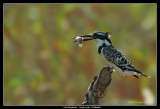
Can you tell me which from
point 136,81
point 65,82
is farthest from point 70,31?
point 136,81

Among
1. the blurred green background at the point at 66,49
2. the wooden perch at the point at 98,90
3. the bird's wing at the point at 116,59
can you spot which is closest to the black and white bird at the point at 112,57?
the bird's wing at the point at 116,59

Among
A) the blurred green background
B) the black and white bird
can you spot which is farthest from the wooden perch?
the blurred green background

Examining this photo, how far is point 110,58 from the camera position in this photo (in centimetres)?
652

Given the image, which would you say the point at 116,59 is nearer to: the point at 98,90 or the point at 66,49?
the point at 98,90

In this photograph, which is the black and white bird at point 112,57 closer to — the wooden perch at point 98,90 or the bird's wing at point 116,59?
the bird's wing at point 116,59

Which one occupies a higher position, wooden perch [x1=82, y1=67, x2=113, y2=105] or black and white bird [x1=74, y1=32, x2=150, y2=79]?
black and white bird [x1=74, y1=32, x2=150, y2=79]

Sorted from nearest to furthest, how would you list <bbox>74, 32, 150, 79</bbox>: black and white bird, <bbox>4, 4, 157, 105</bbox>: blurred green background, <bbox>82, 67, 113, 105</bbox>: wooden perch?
<bbox>82, 67, 113, 105</bbox>: wooden perch, <bbox>74, 32, 150, 79</bbox>: black and white bird, <bbox>4, 4, 157, 105</bbox>: blurred green background

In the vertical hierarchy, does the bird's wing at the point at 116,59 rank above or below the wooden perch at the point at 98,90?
above

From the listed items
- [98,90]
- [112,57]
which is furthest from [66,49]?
[98,90]

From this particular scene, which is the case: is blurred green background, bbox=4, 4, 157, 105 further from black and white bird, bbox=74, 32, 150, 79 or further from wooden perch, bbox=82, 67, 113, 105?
wooden perch, bbox=82, 67, 113, 105

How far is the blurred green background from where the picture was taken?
8695 mm

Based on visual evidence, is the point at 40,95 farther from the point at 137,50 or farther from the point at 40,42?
the point at 137,50

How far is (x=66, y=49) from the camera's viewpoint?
29.0 ft

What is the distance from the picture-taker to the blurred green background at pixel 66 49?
8.70 meters
